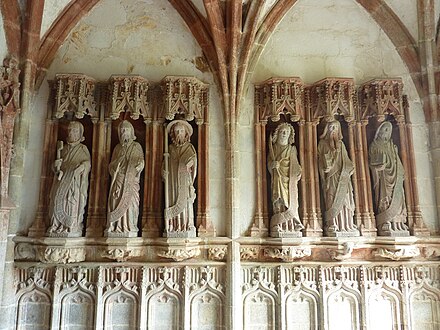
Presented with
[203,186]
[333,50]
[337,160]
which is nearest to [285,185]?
[337,160]

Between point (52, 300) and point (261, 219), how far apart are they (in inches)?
133

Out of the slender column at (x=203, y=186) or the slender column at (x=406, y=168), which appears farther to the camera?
the slender column at (x=406, y=168)

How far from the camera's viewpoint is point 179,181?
21.4 feet

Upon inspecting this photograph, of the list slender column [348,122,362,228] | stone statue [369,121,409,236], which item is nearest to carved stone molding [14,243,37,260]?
slender column [348,122,362,228]

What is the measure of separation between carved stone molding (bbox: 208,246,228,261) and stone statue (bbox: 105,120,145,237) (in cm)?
120

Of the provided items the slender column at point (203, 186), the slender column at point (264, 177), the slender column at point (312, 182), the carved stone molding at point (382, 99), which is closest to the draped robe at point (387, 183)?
the carved stone molding at point (382, 99)

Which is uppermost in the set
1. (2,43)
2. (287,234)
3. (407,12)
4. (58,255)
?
(407,12)

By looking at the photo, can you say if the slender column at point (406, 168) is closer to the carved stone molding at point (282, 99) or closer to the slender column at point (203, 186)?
the carved stone molding at point (282, 99)

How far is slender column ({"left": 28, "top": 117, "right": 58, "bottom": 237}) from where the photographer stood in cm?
646

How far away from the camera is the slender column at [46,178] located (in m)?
6.46

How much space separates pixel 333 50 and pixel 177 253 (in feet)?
14.3

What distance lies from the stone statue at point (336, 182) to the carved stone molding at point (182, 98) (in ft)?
6.91

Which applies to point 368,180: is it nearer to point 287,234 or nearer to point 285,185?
point 285,185

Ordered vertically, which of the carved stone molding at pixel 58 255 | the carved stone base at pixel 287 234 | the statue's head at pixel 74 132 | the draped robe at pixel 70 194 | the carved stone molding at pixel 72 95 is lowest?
the carved stone molding at pixel 58 255
